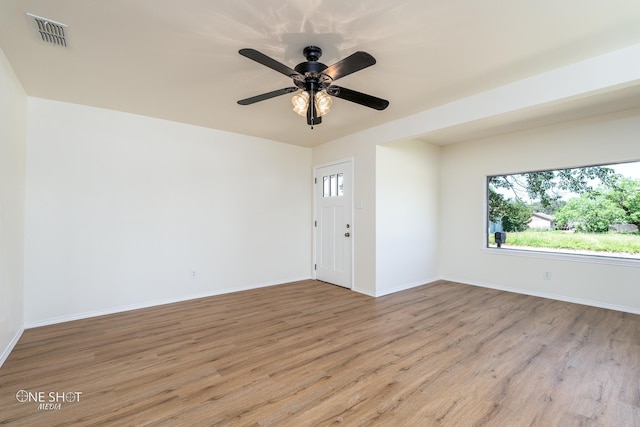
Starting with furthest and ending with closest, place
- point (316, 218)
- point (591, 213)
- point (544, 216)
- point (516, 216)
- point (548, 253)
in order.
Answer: point (316, 218), point (516, 216), point (544, 216), point (548, 253), point (591, 213)

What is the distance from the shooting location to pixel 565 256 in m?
4.11

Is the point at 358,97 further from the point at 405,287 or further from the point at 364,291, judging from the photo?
the point at 405,287

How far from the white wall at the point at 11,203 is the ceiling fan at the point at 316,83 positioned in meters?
2.08

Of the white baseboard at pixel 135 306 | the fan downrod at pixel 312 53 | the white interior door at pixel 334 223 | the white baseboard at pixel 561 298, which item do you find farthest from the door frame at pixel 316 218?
the fan downrod at pixel 312 53

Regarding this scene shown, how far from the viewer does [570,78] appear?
2549 mm

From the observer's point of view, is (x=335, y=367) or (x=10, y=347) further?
(x=10, y=347)

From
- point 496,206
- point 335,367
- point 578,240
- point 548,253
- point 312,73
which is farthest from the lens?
point 496,206

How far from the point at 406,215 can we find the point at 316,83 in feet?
10.2

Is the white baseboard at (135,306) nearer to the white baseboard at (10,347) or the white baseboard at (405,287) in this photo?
the white baseboard at (10,347)

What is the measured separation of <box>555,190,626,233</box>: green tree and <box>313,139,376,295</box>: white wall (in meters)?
2.80

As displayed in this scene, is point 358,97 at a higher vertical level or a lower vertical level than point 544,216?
higher

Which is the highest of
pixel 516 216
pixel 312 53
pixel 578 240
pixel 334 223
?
pixel 312 53

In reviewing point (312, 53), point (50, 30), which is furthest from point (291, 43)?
point (50, 30)

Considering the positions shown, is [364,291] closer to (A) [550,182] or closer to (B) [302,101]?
(B) [302,101]
